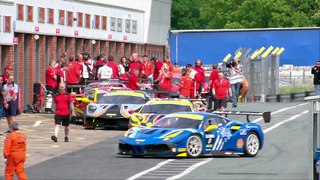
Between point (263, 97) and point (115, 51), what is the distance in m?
10.4

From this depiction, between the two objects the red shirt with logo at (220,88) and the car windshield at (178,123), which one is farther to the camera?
the red shirt with logo at (220,88)

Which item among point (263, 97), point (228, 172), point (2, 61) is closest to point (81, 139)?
point (228, 172)

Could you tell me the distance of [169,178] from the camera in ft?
89.1

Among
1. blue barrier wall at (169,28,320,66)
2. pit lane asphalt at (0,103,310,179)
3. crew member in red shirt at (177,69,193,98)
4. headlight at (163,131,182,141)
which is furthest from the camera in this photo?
blue barrier wall at (169,28,320,66)

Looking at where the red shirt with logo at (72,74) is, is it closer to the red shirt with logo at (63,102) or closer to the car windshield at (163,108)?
the car windshield at (163,108)

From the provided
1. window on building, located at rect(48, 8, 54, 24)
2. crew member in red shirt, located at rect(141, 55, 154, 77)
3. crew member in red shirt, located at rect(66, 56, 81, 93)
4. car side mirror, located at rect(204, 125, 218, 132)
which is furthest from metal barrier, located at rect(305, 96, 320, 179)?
window on building, located at rect(48, 8, 54, 24)

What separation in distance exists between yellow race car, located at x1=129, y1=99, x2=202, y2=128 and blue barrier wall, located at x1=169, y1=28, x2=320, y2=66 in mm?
26661

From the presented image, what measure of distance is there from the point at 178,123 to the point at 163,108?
546cm

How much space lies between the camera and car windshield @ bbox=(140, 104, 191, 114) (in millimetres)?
37750

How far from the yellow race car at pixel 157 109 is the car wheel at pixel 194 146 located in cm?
474

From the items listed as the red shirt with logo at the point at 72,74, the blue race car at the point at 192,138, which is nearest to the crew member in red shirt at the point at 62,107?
the blue race car at the point at 192,138

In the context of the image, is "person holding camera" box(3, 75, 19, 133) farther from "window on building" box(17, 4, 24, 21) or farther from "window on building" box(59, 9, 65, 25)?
"window on building" box(59, 9, 65, 25)

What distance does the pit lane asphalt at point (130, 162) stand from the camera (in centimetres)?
2795

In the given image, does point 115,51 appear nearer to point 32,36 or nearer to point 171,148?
point 32,36
